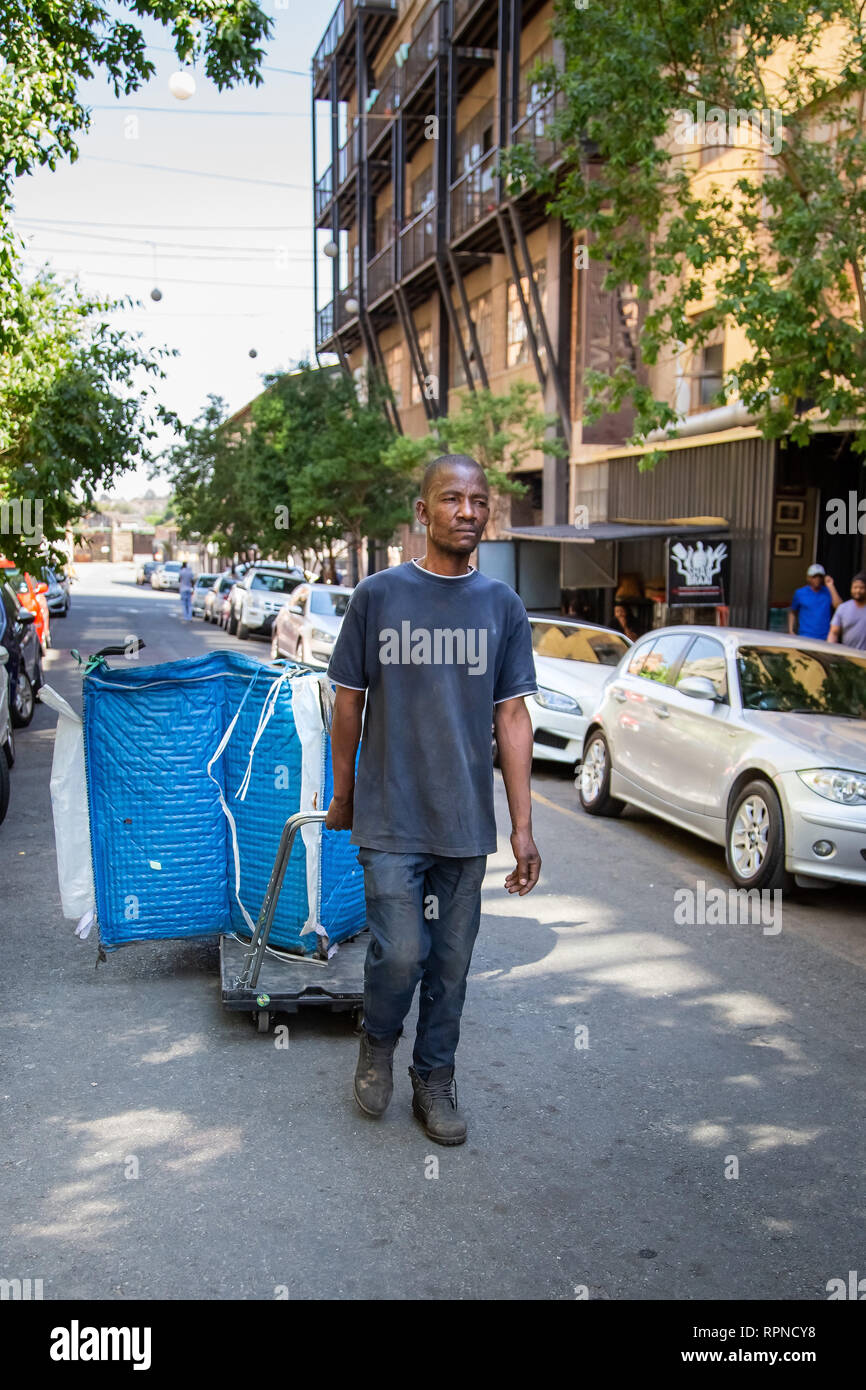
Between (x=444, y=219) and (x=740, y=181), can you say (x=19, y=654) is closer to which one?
(x=740, y=181)

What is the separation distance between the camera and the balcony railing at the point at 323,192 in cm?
4253

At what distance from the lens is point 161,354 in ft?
48.5

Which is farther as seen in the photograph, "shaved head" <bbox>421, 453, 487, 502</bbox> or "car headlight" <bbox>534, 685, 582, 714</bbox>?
"car headlight" <bbox>534, 685, 582, 714</bbox>

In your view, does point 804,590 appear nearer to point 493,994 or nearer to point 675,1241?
point 493,994

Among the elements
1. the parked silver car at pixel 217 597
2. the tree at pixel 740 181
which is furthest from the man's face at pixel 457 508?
the parked silver car at pixel 217 597

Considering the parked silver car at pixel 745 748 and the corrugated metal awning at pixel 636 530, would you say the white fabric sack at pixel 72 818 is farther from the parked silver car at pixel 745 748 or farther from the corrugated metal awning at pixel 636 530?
the corrugated metal awning at pixel 636 530

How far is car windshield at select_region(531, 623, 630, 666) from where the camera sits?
13.1m

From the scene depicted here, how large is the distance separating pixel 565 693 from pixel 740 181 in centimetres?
511

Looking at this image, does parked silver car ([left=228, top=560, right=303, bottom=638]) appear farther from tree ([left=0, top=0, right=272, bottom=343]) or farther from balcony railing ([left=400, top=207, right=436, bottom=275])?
tree ([left=0, top=0, right=272, bottom=343])

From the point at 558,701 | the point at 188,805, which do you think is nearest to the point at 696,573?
the point at 558,701

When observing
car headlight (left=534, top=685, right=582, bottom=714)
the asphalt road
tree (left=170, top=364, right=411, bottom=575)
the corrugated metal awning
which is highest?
tree (left=170, top=364, right=411, bottom=575)

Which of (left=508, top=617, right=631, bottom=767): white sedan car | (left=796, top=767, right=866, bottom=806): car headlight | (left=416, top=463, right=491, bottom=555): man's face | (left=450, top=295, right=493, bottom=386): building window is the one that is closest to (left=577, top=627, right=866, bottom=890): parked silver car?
(left=796, top=767, right=866, bottom=806): car headlight

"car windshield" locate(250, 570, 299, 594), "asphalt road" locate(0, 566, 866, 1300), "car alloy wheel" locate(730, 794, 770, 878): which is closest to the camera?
"asphalt road" locate(0, 566, 866, 1300)

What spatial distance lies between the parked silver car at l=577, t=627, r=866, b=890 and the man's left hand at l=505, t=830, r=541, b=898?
3594mm
